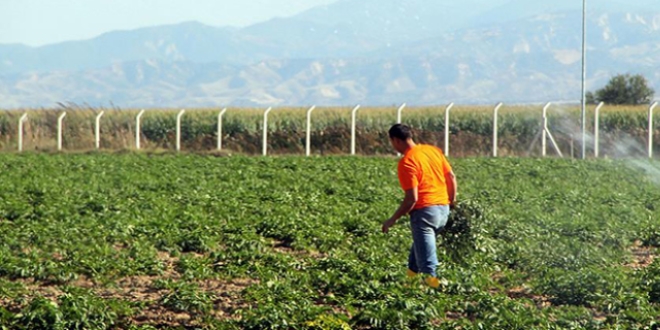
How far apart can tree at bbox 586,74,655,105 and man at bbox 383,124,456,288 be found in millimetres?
72921

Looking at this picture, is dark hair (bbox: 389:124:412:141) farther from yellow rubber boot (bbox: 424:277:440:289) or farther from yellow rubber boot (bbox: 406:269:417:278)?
yellow rubber boot (bbox: 406:269:417:278)

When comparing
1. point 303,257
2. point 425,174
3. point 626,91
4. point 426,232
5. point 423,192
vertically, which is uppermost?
point 626,91

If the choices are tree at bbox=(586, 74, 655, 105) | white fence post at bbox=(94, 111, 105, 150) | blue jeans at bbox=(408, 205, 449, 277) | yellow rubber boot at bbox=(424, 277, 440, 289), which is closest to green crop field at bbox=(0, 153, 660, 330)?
yellow rubber boot at bbox=(424, 277, 440, 289)

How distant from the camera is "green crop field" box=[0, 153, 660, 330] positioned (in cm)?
1286

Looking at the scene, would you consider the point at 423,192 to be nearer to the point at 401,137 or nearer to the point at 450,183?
the point at 450,183

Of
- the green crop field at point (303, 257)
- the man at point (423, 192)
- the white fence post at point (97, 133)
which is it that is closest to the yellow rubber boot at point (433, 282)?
the man at point (423, 192)

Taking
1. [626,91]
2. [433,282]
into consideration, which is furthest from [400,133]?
[626,91]

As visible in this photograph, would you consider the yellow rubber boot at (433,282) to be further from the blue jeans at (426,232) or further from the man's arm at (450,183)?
Result: the man's arm at (450,183)

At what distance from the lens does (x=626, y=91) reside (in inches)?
3388

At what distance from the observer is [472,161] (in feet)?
137

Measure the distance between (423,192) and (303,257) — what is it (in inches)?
175

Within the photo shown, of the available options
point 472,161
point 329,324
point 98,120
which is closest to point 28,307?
point 329,324

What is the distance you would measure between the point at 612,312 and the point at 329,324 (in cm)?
322

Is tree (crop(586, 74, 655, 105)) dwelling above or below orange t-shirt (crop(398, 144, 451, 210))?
above
